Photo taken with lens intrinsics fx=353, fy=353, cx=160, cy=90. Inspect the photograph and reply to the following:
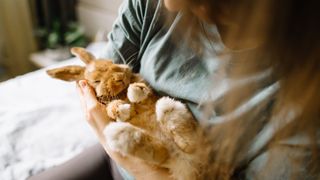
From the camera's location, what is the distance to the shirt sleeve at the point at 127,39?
2.64 ft

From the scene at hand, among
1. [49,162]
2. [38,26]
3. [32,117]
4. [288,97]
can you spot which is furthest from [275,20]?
[38,26]

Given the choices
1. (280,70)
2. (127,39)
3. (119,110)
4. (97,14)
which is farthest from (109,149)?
(97,14)

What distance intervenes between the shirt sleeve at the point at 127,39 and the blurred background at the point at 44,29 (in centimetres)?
100

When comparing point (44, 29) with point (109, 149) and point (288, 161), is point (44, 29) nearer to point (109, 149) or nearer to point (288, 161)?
point (109, 149)

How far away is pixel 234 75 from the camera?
544 mm

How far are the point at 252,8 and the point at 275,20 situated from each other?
3cm

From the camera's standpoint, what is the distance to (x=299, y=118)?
54 centimetres

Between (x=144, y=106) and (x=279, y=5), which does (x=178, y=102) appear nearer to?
(x=144, y=106)

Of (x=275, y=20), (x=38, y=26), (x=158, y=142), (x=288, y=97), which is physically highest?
(x=275, y=20)

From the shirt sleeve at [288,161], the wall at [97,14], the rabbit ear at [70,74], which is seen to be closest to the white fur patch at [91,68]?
the rabbit ear at [70,74]

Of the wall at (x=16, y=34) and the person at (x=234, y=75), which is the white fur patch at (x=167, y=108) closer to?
the person at (x=234, y=75)

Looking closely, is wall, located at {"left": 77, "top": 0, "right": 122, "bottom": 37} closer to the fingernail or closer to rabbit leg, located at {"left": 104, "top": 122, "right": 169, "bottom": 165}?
the fingernail

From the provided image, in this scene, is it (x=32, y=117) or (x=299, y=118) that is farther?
(x=32, y=117)

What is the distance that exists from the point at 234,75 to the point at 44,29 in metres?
1.72
